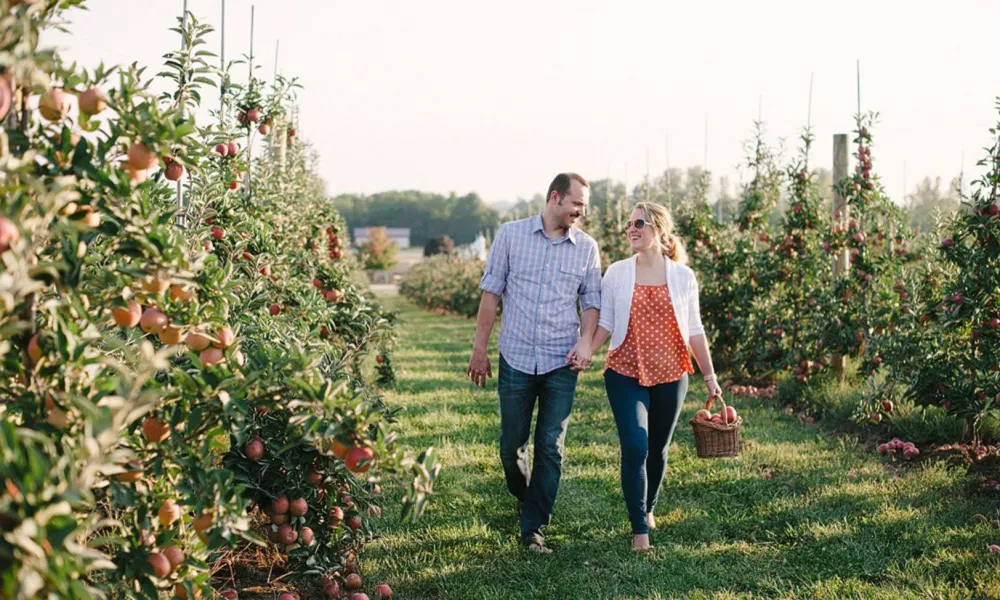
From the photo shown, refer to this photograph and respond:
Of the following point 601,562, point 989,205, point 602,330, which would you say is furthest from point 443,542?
point 989,205

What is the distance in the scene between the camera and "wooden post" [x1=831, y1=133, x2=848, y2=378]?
7.13 m

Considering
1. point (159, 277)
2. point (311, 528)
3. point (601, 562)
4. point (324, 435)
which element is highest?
point (159, 277)

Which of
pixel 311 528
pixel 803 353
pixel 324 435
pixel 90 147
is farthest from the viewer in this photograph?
pixel 803 353

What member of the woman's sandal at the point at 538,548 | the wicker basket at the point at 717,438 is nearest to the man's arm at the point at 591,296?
the wicker basket at the point at 717,438

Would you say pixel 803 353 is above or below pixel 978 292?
below

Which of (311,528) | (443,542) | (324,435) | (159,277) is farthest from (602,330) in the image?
(159,277)

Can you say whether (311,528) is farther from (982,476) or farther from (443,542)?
(982,476)

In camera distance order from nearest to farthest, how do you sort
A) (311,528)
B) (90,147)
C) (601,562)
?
(90,147) → (311,528) → (601,562)

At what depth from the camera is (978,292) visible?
480 cm

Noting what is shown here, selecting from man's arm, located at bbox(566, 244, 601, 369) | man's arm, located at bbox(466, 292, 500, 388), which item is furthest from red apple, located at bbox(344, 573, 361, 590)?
man's arm, located at bbox(566, 244, 601, 369)

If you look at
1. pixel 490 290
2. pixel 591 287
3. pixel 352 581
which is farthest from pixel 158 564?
pixel 591 287

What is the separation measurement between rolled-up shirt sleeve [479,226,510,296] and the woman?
0.50 meters

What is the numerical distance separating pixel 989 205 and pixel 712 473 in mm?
2229

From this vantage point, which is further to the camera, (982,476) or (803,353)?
(803,353)
